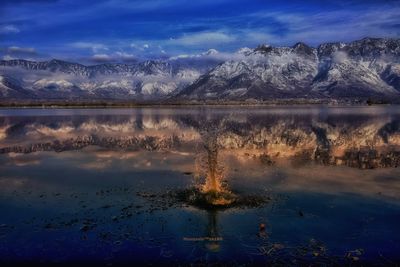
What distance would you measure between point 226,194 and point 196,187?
289cm

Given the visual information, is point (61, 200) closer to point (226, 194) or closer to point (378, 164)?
point (226, 194)

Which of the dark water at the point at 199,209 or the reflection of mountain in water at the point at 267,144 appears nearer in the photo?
the dark water at the point at 199,209

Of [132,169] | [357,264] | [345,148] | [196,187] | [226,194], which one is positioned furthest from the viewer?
[345,148]

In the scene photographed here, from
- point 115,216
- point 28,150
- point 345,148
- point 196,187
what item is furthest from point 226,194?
point 28,150

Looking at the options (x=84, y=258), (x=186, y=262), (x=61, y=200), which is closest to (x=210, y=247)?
(x=186, y=262)

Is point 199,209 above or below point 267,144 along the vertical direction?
above

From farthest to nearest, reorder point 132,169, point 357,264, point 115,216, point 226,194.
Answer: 1. point 132,169
2. point 226,194
3. point 115,216
4. point 357,264

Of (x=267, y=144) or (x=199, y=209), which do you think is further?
(x=267, y=144)

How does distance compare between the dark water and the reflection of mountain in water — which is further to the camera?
the reflection of mountain in water

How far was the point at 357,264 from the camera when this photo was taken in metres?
17.6

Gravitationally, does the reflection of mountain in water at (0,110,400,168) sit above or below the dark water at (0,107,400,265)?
below

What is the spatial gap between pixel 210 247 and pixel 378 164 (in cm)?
2590

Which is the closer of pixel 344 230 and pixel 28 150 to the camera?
pixel 344 230

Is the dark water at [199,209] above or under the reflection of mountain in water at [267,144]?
above
